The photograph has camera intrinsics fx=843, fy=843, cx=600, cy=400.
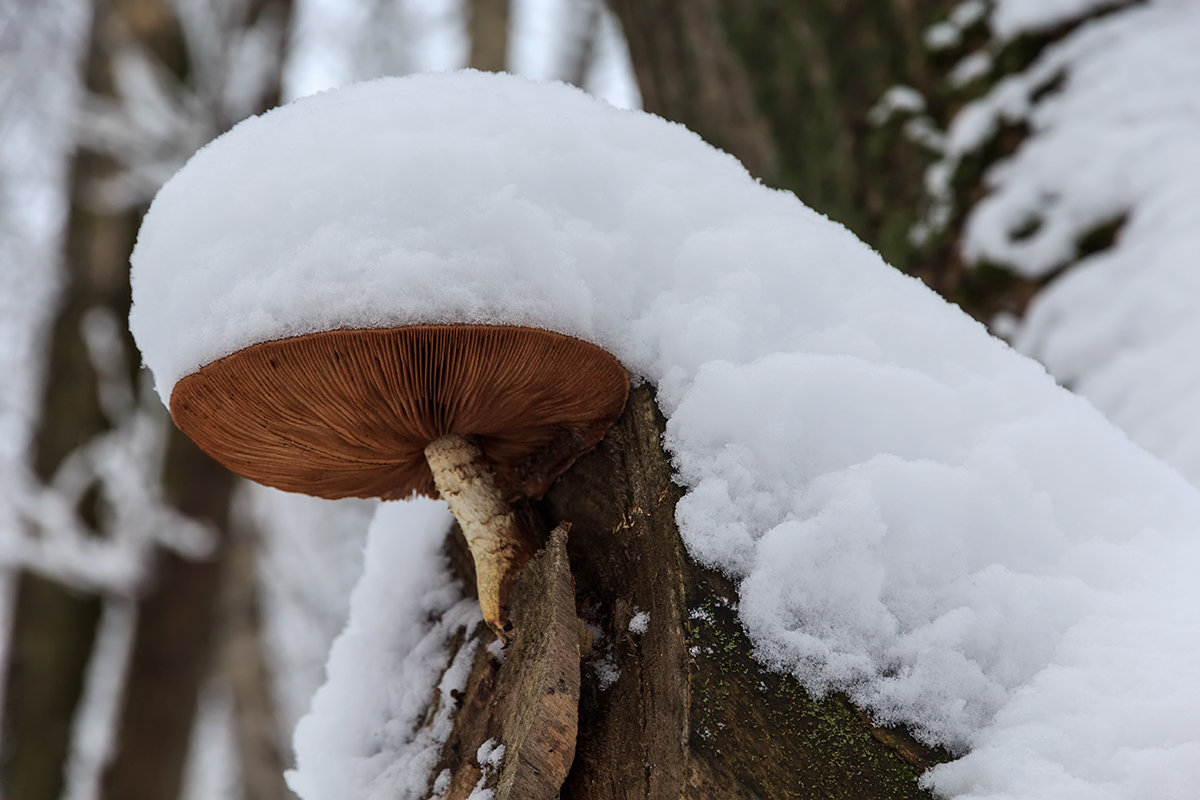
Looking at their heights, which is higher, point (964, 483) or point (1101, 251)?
point (1101, 251)

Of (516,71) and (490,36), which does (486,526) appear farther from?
(490,36)

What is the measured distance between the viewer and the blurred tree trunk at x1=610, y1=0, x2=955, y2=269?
2289 millimetres

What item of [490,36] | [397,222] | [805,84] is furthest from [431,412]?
[490,36]

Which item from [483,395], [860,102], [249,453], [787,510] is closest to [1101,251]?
[860,102]

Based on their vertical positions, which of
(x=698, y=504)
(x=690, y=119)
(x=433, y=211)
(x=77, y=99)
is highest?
(x=77, y=99)

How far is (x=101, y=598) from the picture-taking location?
152 inches

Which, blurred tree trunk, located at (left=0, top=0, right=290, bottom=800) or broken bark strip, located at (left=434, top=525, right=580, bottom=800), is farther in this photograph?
blurred tree trunk, located at (left=0, top=0, right=290, bottom=800)

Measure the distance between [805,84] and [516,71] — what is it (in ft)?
2.85

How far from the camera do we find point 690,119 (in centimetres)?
284

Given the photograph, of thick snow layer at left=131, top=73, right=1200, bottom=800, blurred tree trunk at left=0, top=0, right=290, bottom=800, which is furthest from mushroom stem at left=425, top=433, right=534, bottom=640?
blurred tree trunk at left=0, top=0, right=290, bottom=800

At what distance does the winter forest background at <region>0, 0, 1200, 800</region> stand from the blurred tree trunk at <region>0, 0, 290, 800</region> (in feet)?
0.04

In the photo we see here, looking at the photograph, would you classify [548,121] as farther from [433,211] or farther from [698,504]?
[698,504]

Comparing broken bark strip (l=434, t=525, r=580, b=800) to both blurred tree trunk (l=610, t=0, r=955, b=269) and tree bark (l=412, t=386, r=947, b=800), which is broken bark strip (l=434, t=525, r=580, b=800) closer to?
tree bark (l=412, t=386, r=947, b=800)

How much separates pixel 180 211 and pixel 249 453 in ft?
1.00
